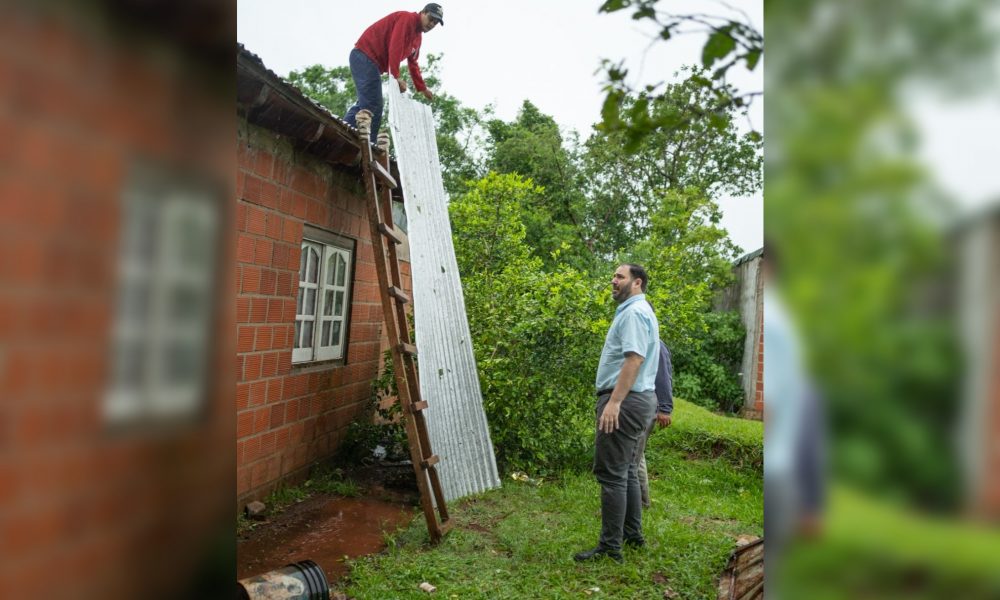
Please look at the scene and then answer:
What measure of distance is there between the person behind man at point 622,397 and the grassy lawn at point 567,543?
0.64 feet

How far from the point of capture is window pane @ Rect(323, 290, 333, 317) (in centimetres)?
428

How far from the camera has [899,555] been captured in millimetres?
265

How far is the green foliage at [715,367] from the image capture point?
8.73 meters

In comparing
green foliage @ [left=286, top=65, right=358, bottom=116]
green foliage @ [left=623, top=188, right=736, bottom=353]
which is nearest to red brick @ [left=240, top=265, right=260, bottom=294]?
green foliage @ [left=623, top=188, right=736, bottom=353]

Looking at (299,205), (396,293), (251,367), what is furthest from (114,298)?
(299,205)

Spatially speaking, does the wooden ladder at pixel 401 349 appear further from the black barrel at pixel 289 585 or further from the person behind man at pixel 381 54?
the black barrel at pixel 289 585

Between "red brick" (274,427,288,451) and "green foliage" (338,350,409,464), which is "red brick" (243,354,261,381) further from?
"green foliage" (338,350,409,464)

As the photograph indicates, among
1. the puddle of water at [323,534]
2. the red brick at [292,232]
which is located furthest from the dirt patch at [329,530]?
the red brick at [292,232]

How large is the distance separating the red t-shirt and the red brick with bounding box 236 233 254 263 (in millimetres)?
1148

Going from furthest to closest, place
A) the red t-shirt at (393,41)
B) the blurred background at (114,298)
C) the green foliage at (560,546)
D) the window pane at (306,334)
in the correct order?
1. the window pane at (306,334)
2. the red t-shirt at (393,41)
3. the green foliage at (560,546)
4. the blurred background at (114,298)

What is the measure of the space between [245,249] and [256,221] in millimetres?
183

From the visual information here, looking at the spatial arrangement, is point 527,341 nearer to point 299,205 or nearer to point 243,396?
point 299,205

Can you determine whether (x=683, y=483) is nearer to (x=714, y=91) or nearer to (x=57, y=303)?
(x=714, y=91)

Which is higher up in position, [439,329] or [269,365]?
[439,329]
